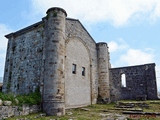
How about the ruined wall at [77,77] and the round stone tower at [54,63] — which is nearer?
the round stone tower at [54,63]

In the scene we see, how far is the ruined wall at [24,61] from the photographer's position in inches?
466

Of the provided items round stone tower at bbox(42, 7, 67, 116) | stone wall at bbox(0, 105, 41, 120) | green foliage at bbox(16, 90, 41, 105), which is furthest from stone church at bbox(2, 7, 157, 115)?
stone wall at bbox(0, 105, 41, 120)

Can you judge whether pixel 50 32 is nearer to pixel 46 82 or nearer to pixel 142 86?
pixel 46 82

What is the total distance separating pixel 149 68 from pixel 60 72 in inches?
435

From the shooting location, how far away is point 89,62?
1641 centimetres

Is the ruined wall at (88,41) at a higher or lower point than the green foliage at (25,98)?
higher

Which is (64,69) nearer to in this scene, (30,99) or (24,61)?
(30,99)

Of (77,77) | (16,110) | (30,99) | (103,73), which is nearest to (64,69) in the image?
(77,77)

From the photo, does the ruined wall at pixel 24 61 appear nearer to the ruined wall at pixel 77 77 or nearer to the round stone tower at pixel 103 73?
the ruined wall at pixel 77 77

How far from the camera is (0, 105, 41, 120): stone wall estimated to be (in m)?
7.47

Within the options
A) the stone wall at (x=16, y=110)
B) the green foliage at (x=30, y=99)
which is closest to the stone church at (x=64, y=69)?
the green foliage at (x=30, y=99)

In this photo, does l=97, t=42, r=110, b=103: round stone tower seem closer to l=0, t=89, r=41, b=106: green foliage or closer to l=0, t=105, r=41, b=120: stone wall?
l=0, t=89, r=41, b=106: green foliage

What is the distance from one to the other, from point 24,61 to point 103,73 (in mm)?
9131

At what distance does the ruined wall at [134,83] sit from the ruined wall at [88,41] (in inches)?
107
